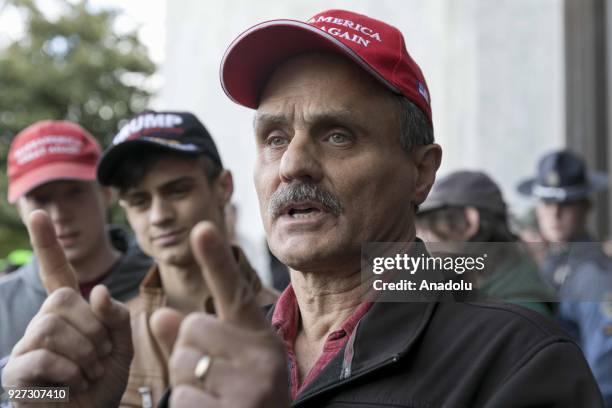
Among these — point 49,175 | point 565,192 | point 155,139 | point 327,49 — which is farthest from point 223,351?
point 565,192

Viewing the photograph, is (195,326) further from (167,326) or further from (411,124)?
A: (411,124)

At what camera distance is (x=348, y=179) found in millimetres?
1745

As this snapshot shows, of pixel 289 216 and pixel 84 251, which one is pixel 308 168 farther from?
pixel 84 251

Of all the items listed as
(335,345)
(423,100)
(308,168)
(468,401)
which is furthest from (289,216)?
(468,401)

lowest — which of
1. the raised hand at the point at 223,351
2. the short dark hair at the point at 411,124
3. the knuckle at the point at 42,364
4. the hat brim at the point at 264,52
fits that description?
the knuckle at the point at 42,364

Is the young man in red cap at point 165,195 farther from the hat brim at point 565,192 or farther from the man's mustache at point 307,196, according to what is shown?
the hat brim at point 565,192

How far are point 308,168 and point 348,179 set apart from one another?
10 cm

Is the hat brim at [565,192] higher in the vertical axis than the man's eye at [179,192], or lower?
lower

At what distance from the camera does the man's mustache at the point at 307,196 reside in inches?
67.4

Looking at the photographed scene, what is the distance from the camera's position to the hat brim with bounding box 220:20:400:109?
171cm

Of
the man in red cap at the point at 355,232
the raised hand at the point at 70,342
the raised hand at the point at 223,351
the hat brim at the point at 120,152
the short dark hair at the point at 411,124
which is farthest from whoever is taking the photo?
the hat brim at the point at 120,152

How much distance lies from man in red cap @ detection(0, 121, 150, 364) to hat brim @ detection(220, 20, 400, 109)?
1.45 metres

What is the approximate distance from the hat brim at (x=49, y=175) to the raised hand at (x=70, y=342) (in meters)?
1.58

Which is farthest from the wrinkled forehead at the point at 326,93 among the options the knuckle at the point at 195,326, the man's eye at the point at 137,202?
the man's eye at the point at 137,202
